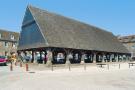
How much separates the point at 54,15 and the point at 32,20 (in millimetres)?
6858

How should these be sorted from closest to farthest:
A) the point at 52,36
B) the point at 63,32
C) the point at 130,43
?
the point at 52,36
the point at 63,32
the point at 130,43

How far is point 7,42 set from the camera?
66.2 m

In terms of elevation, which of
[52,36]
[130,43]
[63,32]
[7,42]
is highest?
[63,32]

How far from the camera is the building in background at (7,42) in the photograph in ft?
210

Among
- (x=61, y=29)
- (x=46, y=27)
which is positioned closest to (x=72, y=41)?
(x=61, y=29)

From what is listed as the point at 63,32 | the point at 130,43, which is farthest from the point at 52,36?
the point at 130,43

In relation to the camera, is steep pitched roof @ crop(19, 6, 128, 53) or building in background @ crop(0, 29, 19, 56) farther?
building in background @ crop(0, 29, 19, 56)

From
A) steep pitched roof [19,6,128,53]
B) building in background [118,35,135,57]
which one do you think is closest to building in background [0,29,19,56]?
steep pitched roof [19,6,128,53]

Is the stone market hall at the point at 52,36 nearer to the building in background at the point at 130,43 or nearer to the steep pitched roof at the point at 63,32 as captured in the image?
the steep pitched roof at the point at 63,32

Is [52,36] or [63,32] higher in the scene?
[63,32]

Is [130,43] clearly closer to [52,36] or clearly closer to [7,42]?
[7,42]

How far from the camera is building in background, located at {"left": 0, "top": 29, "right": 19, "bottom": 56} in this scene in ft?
210

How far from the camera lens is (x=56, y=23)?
137 ft

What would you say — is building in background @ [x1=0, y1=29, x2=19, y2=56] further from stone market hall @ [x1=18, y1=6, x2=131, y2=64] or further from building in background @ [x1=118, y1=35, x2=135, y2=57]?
building in background @ [x1=118, y1=35, x2=135, y2=57]
